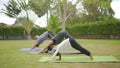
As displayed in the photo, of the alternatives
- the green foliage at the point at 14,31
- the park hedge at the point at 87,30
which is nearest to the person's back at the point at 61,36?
the park hedge at the point at 87,30

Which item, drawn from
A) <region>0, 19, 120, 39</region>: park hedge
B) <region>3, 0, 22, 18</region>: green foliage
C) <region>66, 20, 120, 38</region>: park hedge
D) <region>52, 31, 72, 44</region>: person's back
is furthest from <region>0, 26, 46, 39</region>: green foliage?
<region>52, 31, 72, 44</region>: person's back

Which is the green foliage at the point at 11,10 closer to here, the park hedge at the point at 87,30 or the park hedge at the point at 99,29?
the park hedge at the point at 87,30

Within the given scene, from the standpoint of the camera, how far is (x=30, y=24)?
3431 centimetres

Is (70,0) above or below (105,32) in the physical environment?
above

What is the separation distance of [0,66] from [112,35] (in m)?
25.5

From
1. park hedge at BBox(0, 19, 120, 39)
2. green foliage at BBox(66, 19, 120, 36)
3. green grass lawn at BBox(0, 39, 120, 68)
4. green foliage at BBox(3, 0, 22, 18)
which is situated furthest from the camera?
green foliage at BBox(3, 0, 22, 18)

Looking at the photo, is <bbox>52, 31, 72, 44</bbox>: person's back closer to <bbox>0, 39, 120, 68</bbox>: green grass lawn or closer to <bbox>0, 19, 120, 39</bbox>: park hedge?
<bbox>0, 39, 120, 68</bbox>: green grass lawn

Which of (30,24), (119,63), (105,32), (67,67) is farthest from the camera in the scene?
(30,24)

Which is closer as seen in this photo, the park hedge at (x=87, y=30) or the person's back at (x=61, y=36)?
the person's back at (x=61, y=36)

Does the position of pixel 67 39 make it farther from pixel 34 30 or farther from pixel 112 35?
pixel 34 30

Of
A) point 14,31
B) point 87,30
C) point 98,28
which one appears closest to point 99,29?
point 98,28

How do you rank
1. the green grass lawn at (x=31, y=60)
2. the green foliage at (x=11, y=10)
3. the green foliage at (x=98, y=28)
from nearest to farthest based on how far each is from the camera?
the green grass lawn at (x=31, y=60) < the green foliage at (x=98, y=28) < the green foliage at (x=11, y=10)

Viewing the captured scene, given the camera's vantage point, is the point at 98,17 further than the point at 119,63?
Yes

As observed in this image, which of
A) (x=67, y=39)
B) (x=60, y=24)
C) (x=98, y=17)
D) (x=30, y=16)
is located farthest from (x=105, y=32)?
(x=67, y=39)
